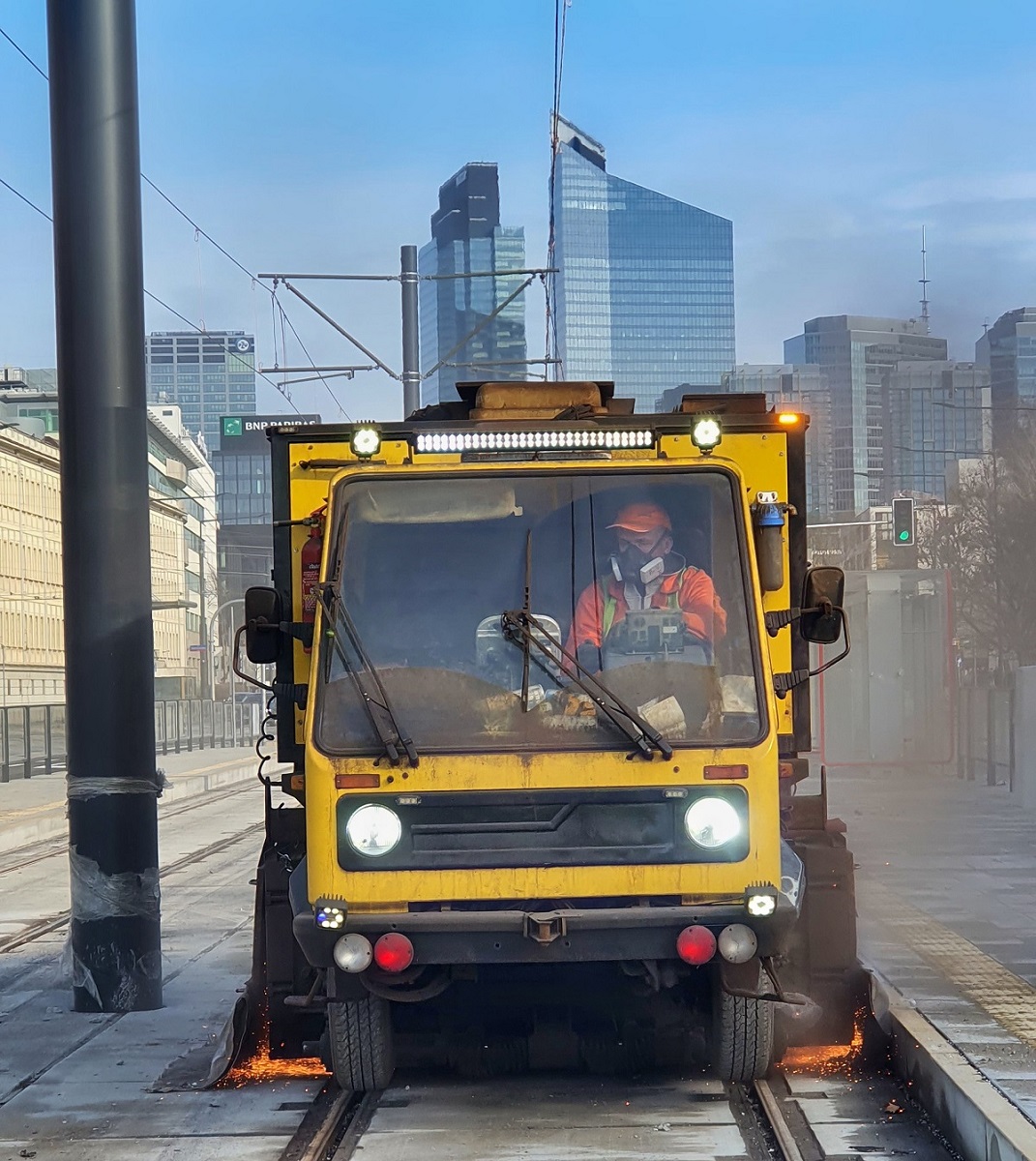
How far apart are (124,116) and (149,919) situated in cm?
442

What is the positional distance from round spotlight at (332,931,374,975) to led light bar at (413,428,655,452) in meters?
2.16

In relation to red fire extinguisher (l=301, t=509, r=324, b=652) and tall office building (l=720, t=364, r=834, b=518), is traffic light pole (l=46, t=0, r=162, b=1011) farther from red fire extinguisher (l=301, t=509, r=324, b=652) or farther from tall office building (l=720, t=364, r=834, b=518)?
tall office building (l=720, t=364, r=834, b=518)

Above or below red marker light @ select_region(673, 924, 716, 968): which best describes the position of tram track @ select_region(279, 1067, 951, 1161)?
below

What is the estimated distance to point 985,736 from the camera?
26984 mm

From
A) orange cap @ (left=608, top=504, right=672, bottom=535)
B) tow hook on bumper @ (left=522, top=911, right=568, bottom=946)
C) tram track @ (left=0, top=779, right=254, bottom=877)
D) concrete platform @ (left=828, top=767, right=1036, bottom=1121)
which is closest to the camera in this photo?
tow hook on bumper @ (left=522, top=911, right=568, bottom=946)

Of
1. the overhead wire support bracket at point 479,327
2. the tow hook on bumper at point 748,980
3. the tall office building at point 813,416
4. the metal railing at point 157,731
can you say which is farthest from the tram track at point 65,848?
the tall office building at point 813,416

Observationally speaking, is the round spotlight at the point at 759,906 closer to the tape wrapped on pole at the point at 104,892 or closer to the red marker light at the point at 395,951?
the red marker light at the point at 395,951

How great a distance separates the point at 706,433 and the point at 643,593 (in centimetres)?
95

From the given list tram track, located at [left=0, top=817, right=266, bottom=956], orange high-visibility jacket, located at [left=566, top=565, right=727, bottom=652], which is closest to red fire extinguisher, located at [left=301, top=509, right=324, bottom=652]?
orange high-visibility jacket, located at [left=566, top=565, right=727, bottom=652]

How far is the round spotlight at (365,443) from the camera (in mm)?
7680

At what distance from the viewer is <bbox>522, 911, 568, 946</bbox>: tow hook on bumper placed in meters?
6.58

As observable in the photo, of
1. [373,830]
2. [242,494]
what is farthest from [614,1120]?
[242,494]

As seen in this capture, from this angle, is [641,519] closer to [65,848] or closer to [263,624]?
[263,624]

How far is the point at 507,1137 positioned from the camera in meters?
6.82
